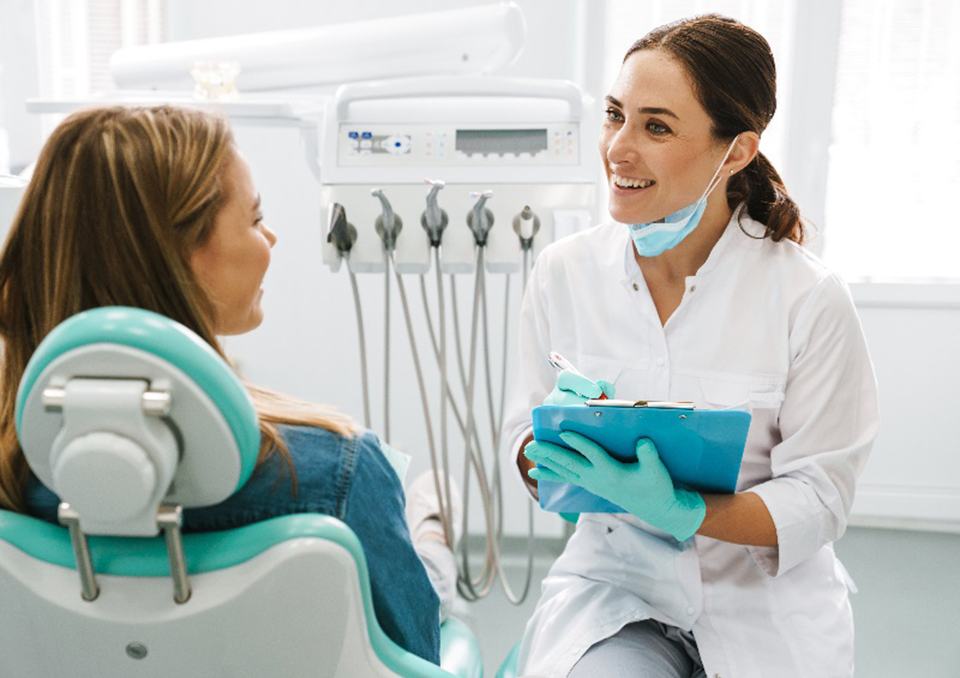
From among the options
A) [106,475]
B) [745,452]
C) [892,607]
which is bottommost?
[892,607]

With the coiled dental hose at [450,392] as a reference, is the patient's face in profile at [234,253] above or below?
above

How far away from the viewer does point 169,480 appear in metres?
0.73

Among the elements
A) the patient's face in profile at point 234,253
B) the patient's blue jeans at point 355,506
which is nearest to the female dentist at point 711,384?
the patient's blue jeans at point 355,506

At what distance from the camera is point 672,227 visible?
1.42 meters

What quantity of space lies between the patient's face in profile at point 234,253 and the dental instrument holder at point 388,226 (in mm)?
746

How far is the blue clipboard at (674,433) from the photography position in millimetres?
1108

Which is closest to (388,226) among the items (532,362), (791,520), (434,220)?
(434,220)

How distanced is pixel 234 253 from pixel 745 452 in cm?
79

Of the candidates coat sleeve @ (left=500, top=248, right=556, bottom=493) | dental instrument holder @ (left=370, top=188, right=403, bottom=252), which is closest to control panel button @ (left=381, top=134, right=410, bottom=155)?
dental instrument holder @ (left=370, top=188, right=403, bottom=252)

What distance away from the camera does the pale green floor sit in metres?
2.22

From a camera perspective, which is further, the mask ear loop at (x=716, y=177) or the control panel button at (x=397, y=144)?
the control panel button at (x=397, y=144)

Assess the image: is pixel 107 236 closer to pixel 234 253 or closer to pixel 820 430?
pixel 234 253

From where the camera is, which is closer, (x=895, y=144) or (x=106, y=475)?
(x=106, y=475)

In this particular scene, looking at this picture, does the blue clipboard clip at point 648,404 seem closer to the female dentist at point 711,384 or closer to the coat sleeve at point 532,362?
the female dentist at point 711,384
